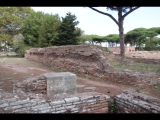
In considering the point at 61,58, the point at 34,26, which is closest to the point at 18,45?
the point at 34,26

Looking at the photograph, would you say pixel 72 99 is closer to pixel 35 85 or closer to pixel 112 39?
pixel 35 85

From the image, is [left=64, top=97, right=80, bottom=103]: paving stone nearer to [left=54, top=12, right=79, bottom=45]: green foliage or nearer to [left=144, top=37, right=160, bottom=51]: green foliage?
[left=54, top=12, right=79, bottom=45]: green foliage

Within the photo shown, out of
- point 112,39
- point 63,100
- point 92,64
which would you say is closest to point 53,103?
point 63,100

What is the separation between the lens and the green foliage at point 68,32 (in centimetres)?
1898

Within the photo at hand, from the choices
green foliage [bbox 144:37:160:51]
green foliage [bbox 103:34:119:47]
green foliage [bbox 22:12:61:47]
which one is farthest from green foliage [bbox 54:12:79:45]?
green foliage [bbox 103:34:119:47]

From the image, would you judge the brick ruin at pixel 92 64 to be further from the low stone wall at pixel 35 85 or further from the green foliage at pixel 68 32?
the green foliage at pixel 68 32

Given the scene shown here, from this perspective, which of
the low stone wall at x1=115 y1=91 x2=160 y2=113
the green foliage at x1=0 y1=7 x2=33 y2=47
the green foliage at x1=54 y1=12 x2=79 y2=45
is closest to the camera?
the low stone wall at x1=115 y1=91 x2=160 y2=113

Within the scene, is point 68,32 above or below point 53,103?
above

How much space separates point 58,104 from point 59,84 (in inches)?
78.6

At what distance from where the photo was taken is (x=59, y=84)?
5438 millimetres

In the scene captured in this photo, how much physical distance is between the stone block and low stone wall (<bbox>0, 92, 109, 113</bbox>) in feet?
5.70

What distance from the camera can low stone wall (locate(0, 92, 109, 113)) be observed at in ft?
10.7

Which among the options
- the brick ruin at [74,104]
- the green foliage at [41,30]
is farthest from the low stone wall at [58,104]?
the green foliage at [41,30]

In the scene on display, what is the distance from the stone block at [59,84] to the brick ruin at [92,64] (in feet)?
9.70
